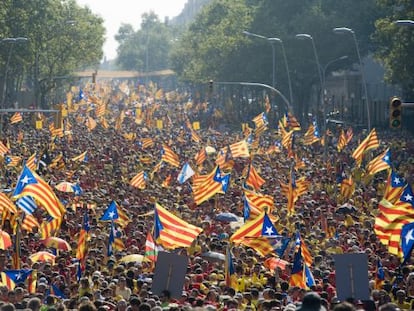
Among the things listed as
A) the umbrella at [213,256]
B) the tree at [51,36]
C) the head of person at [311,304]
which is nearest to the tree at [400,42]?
the tree at [51,36]

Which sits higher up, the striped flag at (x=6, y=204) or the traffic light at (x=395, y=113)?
the traffic light at (x=395, y=113)

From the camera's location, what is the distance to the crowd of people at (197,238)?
1516cm

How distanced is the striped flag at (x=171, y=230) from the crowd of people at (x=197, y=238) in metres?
0.45

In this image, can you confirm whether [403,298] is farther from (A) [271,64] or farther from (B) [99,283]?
(A) [271,64]

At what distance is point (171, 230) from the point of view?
61.4 ft

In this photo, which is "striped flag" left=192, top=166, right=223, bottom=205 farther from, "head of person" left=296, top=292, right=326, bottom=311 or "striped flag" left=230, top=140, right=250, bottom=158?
"head of person" left=296, top=292, right=326, bottom=311

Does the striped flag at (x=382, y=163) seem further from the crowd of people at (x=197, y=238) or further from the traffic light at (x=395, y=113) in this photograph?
the traffic light at (x=395, y=113)

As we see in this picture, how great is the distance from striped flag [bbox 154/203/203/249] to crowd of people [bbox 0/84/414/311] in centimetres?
45

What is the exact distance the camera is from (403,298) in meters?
15.3

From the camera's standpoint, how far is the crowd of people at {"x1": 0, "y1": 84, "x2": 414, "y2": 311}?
1516cm

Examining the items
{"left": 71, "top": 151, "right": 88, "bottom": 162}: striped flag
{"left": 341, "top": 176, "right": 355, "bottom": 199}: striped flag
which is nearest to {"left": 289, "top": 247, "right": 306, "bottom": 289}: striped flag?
{"left": 341, "top": 176, "right": 355, "bottom": 199}: striped flag

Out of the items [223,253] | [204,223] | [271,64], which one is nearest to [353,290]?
[223,253]

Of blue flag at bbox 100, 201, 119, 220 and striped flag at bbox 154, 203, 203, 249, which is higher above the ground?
striped flag at bbox 154, 203, 203, 249

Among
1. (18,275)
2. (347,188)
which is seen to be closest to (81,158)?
(347,188)
